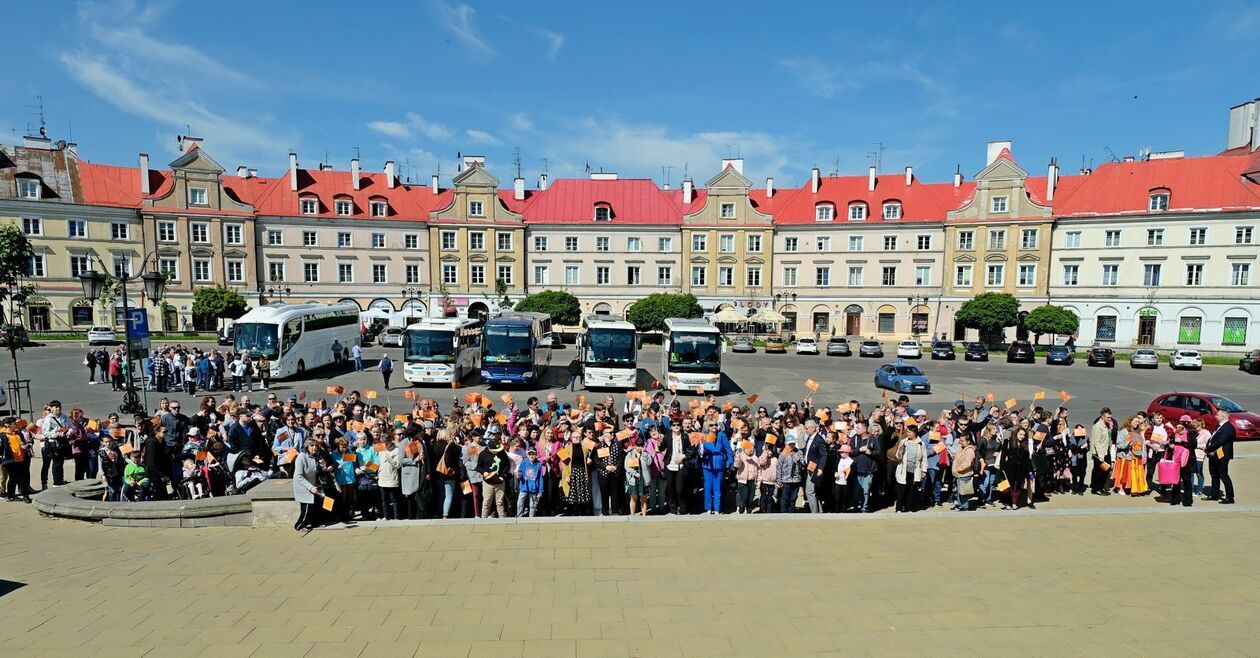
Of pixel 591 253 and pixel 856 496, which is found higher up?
pixel 591 253

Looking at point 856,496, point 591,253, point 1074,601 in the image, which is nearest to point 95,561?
point 856,496

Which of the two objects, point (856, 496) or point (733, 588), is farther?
point (856, 496)

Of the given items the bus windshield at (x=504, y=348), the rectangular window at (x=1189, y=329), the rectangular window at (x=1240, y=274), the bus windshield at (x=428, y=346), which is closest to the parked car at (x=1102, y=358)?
the rectangular window at (x=1189, y=329)

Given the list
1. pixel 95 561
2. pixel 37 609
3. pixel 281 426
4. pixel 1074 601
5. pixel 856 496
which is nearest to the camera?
pixel 37 609

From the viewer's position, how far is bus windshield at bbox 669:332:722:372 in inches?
1031

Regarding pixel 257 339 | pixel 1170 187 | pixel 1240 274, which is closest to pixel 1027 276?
pixel 1170 187

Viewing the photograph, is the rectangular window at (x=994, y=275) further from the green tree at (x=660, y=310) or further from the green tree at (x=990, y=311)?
the green tree at (x=660, y=310)

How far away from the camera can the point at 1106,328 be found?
52.0m

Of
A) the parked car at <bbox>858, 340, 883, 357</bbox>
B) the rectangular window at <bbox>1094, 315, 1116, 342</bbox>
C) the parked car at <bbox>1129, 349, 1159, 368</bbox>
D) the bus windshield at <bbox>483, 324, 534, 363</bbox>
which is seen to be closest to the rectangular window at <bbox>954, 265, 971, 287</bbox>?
the rectangular window at <bbox>1094, 315, 1116, 342</bbox>

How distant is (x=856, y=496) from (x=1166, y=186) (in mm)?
57711

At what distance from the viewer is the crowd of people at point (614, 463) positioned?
1024 cm

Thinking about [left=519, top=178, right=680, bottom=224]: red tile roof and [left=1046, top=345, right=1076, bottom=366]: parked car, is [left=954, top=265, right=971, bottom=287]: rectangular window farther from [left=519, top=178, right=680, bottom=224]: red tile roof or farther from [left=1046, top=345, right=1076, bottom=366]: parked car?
[left=519, top=178, right=680, bottom=224]: red tile roof

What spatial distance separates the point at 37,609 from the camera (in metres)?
6.77

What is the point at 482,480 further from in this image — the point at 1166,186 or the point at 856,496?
the point at 1166,186
